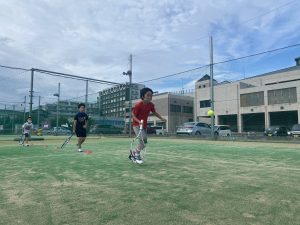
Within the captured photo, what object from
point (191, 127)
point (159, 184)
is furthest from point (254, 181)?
point (191, 127)

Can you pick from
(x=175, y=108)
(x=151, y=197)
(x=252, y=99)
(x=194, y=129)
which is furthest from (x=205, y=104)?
(x=151, y=197)

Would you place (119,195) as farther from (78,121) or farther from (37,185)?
(78,121)

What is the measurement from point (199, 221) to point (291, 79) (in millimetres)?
59869

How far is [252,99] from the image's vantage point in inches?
2285

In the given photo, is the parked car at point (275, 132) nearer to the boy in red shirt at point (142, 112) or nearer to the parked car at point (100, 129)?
the parked car at point (100, 129)

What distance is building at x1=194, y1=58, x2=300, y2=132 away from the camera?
173ft

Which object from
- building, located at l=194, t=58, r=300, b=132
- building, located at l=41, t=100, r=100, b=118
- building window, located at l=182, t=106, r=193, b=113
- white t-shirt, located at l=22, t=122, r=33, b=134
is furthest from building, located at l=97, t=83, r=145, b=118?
building, located at l=194, t=58, r=300, b=132

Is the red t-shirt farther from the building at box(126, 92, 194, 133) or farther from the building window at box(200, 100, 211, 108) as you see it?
the building at box(126, 92, 194, 133)

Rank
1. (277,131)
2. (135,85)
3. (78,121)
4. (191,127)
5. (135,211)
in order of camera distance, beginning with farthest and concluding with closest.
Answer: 1. (135,85)
2. (277,131)
3. (191,127)
4. (78,121)
5. (135,211)

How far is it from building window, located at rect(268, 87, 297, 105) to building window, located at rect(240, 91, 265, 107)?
→ 65.9 inches

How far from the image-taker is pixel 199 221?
112 inches

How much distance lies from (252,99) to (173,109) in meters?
20.2

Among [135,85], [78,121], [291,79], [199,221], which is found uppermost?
[291,79]

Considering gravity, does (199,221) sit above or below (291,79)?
below
